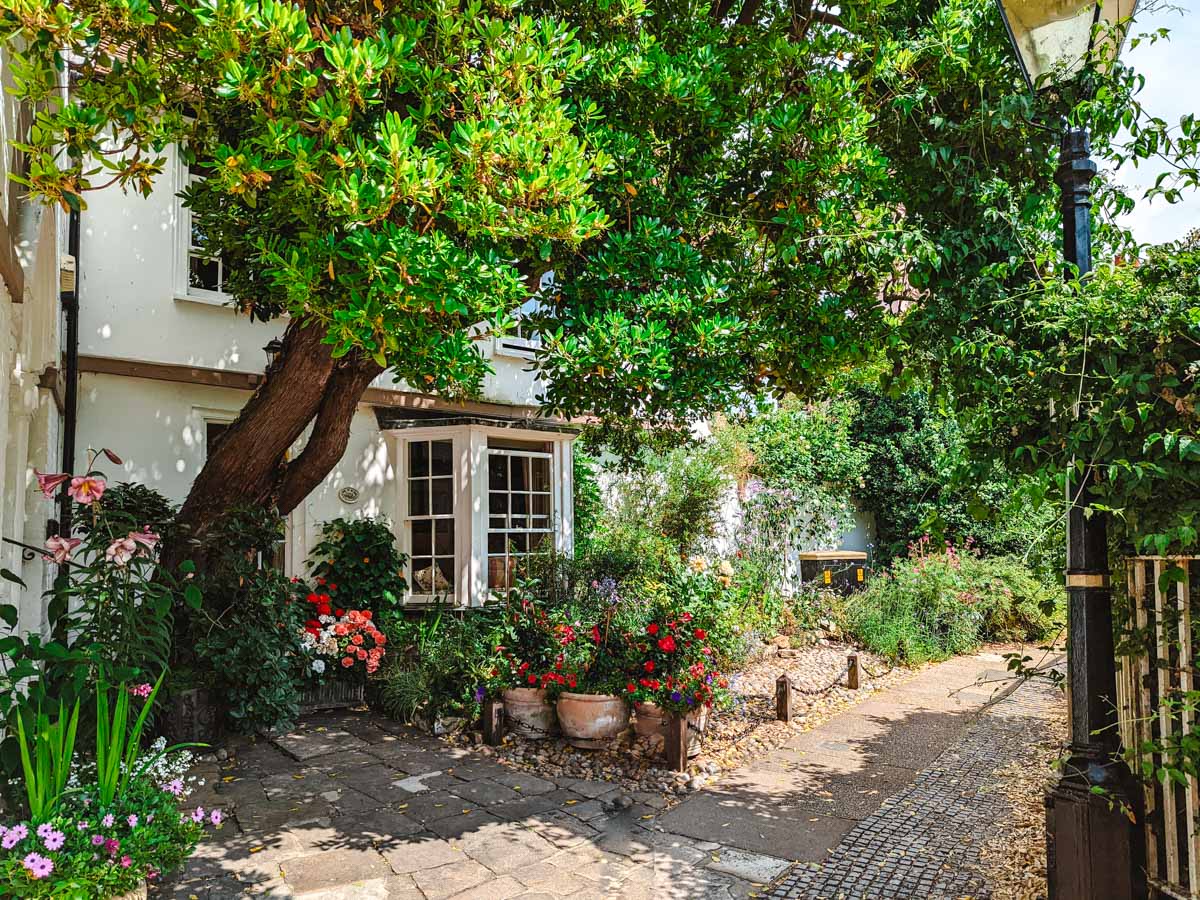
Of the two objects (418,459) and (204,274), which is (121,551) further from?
(418,459)

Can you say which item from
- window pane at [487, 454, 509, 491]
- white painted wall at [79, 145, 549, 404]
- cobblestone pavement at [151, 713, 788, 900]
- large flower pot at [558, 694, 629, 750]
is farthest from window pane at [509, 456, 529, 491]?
cobblestone pavement at [151, 713, 788, 900]

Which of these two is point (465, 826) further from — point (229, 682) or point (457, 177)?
point (457, 177)

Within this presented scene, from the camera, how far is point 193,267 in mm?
8055

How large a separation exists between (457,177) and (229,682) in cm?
437

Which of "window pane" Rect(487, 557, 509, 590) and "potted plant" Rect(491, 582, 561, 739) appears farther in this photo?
"window pane" Rect(487, 557, 509, 590)

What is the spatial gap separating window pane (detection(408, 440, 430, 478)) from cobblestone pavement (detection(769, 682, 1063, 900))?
620 centimetres

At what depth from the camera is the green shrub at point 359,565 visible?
832cm

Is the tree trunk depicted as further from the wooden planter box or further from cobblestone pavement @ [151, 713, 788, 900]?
the wooden planter box

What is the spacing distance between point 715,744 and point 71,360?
6.56 metres

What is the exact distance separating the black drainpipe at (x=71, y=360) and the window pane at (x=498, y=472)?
168 inches

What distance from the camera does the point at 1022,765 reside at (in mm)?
5949

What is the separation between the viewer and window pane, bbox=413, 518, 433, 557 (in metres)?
9.32

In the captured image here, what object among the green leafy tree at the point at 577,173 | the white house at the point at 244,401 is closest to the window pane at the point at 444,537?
the white house at the point at 244,401

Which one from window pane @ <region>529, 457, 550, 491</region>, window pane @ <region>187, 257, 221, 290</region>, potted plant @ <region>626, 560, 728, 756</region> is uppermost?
window pane @ <region>187, 257, 221, 290</region>
